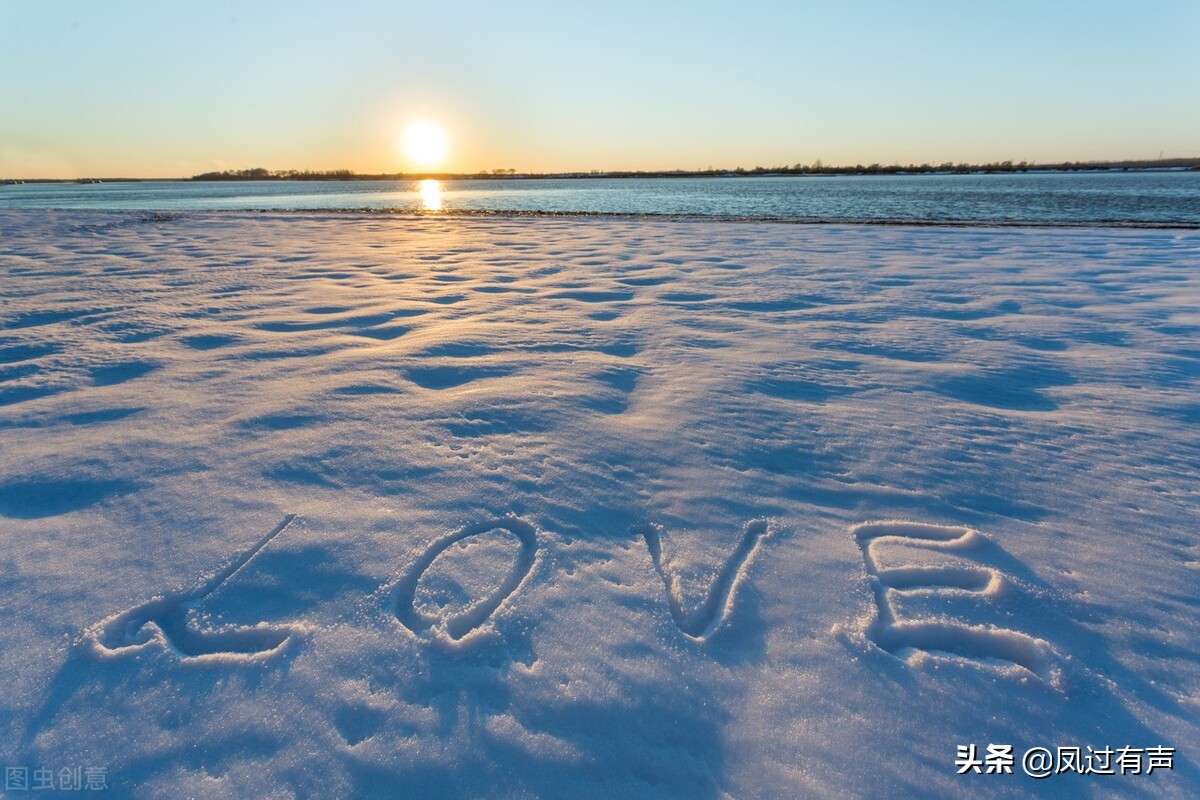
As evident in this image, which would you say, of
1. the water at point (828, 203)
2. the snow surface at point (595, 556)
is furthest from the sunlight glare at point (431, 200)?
the snow surface at point (595, 556)

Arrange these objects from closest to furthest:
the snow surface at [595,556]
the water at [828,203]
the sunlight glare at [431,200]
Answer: the snow surface at [595,556]
the water at [828,203]
the sunlight glare at [431,200]

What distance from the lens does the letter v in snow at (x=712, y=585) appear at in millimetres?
1641

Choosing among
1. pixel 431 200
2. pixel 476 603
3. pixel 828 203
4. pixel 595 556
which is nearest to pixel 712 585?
pixel 595 556

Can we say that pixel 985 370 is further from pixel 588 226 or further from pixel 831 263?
pixel 588 226

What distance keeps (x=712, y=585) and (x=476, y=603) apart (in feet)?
2.45

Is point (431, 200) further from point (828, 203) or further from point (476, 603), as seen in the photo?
point (476, 603)

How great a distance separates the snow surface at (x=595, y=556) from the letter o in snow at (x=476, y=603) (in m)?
0.01

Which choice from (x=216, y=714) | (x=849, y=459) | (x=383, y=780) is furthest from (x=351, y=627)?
(x=849, y=459)

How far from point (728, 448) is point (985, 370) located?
2.05 meters

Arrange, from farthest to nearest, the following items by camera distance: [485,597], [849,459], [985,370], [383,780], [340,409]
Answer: [985,370]
[340,409]
[849,459]
[485,597]
[383,780]

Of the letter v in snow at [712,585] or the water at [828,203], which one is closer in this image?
the letter v in snow at [712,585]

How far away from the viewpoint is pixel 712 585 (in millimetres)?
1778

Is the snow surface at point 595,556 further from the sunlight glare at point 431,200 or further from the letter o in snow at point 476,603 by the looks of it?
the sunlight glare at point 431,200

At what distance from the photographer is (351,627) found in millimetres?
1601
